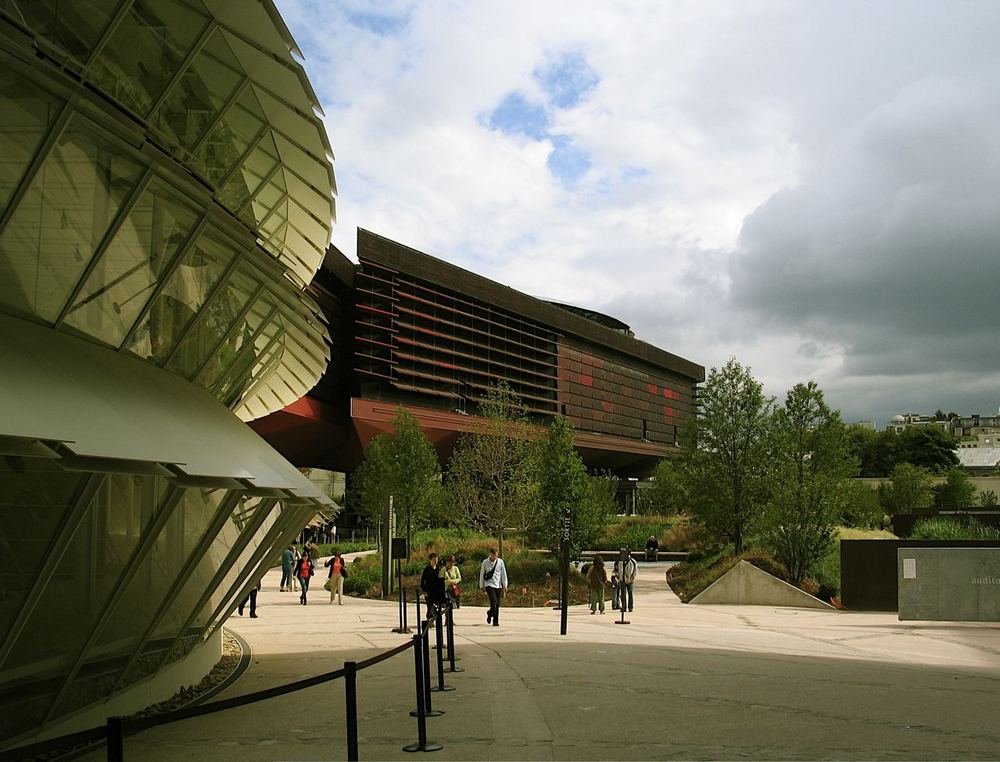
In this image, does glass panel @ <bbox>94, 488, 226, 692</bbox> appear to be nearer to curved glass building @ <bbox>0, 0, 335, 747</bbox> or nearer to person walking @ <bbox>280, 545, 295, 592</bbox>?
curved glass building @ <bbox>0, 0, 335, 747</bbox>

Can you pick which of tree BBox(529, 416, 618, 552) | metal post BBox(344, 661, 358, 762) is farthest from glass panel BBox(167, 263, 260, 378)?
tree BBox(529, 416, 618, 552)

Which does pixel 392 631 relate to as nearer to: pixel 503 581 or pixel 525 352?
pixel 503 581

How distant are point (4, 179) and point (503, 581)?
15.2 metres

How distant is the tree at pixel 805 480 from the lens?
29375mm

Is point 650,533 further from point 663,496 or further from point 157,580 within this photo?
point 157,580

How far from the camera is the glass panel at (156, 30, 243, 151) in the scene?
380 inches

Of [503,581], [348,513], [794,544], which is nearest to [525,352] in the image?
[348,513]

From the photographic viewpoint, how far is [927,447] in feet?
420

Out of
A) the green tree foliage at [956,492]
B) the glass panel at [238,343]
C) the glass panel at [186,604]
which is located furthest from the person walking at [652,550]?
the green tree foliage at [956,492]

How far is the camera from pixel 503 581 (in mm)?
20766

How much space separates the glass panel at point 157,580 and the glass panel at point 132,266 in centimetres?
186

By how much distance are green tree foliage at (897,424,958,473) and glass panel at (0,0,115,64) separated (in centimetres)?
13035

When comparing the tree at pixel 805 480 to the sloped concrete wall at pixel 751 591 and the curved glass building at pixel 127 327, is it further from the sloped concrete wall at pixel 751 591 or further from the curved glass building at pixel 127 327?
the curved glass building at pixel 127 327

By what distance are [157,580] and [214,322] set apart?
3386 millimetres
